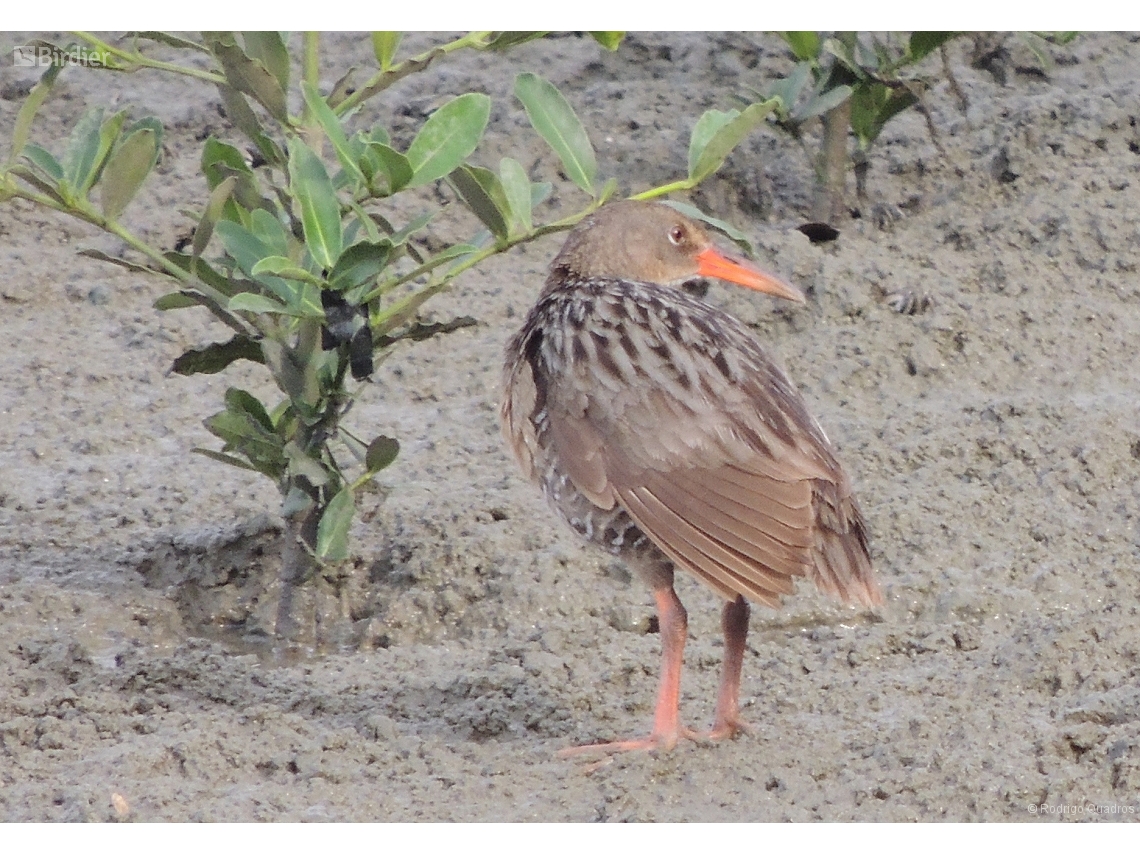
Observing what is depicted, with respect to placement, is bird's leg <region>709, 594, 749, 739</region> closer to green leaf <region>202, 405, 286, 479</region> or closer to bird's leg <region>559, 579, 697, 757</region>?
bird's leg <region>559, 579, 697, 757</region>

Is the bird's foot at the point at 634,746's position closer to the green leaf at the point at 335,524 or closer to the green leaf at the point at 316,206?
the green leaf at the point at 335,524

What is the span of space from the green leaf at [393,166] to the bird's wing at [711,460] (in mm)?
545

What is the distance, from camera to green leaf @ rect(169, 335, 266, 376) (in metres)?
4.01

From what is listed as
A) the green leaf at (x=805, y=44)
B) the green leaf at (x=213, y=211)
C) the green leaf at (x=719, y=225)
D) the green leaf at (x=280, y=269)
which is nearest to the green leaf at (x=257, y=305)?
the green leaf at (x=280, y=269)

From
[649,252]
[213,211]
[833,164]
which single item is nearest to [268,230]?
[213,211]

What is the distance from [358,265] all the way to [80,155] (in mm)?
719

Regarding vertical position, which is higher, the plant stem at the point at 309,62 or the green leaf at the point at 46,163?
the plant stem at the point at 309,62

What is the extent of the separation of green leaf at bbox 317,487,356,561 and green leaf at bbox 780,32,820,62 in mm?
2501

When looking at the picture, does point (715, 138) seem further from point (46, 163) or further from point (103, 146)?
point (46, 163)

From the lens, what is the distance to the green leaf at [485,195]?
379 cm

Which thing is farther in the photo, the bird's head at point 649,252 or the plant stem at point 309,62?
the bird's head at point 649,252

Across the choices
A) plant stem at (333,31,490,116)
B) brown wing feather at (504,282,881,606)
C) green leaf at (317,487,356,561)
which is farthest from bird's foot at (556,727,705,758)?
plant stem at (333,31,490,116)

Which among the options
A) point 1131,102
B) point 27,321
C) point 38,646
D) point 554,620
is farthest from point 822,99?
point 38,646

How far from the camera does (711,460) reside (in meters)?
3.56
